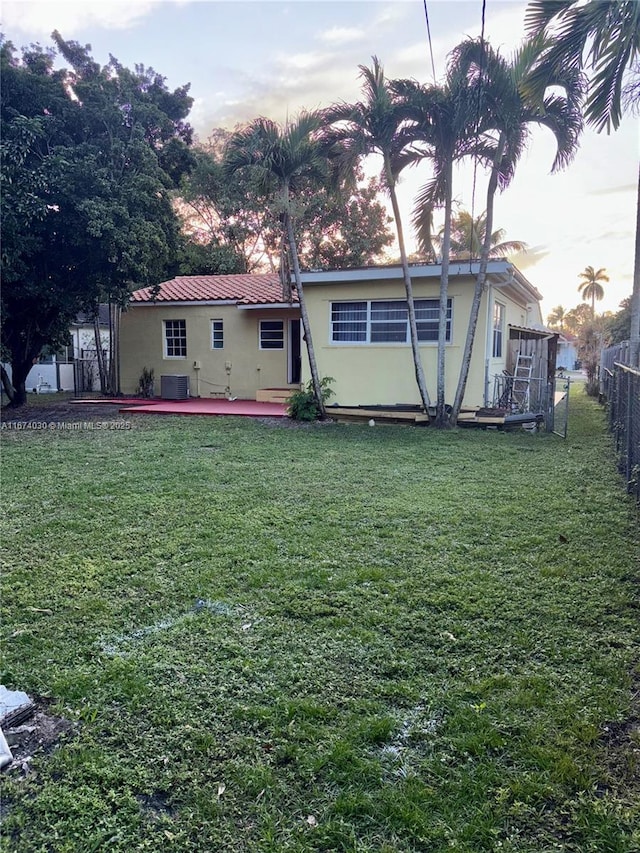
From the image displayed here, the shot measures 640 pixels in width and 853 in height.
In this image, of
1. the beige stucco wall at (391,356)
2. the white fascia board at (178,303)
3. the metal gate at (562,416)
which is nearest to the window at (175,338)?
the white fascia board at (178,303)

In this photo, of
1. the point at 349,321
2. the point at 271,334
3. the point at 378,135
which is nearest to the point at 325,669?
the point at 378,135

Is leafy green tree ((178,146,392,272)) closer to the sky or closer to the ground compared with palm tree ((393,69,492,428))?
closer to the sky

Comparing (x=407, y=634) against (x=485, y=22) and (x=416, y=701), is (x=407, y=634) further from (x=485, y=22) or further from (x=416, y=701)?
(x=485, y=22)

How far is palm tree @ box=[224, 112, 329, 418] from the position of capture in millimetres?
10414

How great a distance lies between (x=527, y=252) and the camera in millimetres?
18531

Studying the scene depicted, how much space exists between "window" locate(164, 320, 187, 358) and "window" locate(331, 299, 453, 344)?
5.95m

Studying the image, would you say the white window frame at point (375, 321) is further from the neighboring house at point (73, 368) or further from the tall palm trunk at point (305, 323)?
the neighboring house at point (73, 368)

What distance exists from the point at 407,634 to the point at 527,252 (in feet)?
59.5

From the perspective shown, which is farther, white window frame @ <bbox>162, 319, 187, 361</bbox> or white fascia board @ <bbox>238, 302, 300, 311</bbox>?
white window frame @ <bbox>162, 319, 187, 361</bbox>

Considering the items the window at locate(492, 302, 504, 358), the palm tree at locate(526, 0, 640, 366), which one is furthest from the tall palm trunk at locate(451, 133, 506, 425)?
the palm tree at locate(526, 0, 640, 366)

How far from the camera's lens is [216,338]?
16.4 metres

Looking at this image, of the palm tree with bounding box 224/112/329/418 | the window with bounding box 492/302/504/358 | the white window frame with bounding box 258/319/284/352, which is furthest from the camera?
the white window frame with bounding box 258/319/284/352

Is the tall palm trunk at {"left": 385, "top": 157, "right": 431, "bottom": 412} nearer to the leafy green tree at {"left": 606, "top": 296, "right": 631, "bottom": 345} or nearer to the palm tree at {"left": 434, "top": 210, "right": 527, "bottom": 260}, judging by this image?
the palm tree at {"left": 434, "top": 210, "right": 527, "bottom": 260}

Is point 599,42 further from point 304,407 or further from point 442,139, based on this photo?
point 304,407
